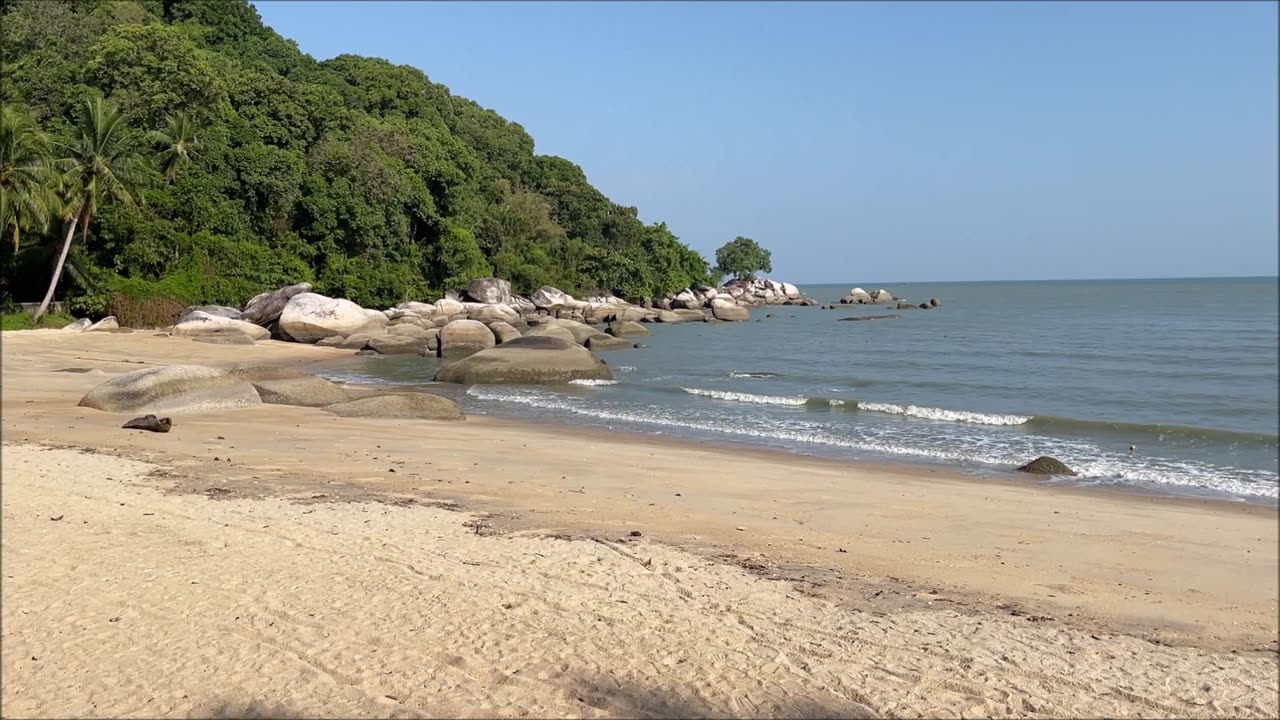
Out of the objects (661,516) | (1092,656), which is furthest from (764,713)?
(661,516)

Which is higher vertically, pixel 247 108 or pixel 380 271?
pixel 247 108

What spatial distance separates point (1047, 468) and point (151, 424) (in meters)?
13.5

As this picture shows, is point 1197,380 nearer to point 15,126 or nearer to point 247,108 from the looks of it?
point 15,126

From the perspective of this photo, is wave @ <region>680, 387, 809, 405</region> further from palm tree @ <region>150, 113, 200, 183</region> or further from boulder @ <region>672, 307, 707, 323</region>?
boulder @ <region>672, 307, 707, 323</region>

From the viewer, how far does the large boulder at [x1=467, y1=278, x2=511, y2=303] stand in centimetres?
5378

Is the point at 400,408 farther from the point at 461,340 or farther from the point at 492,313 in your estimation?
the point at 492,313

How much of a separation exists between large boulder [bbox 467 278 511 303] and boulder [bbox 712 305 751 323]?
17.8 meters

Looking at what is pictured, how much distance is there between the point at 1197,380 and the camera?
83.8 ft

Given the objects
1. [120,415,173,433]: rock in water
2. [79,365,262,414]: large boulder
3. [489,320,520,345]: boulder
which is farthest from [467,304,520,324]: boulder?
[120,415,173,433]: rock in water

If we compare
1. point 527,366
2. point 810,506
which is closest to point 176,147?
point 527,366

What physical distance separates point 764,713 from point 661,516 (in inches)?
193

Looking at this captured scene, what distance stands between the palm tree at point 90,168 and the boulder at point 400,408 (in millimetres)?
24626

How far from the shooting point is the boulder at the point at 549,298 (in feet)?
196

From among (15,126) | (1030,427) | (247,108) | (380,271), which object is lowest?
(1030,427)
